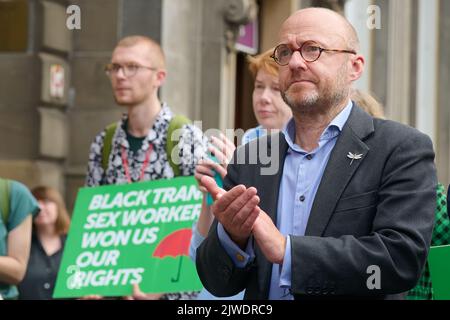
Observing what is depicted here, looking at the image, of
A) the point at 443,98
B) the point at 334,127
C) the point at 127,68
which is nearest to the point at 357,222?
the point at 334,127

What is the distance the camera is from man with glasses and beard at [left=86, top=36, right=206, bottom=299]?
6965 mm

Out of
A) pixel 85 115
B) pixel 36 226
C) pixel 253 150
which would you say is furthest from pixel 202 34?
pixel 253 150

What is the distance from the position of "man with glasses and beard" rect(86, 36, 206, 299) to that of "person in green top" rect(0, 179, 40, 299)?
1.63 feet

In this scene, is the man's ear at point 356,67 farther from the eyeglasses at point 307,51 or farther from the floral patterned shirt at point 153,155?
the floral patterned shirt at point 153,155

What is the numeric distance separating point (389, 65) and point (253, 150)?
56.4 feet

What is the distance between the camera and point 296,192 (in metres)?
4.30

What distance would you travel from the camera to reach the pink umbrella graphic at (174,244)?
22.3ft

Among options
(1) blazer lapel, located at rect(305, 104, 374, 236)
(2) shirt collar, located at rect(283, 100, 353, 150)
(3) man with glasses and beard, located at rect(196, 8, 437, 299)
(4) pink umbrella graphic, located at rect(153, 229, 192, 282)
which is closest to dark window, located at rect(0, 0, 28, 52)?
(4) pink umbrella graphic, located at rect(153, 229, 192, 282)

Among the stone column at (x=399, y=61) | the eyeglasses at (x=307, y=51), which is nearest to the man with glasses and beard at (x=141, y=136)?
the eyeglasses at (x=307, y=51)

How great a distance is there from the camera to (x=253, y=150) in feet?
14.8

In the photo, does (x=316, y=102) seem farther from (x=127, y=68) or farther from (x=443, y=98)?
(x=443, y=98)

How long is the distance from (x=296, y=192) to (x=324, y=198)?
14 centimetres
